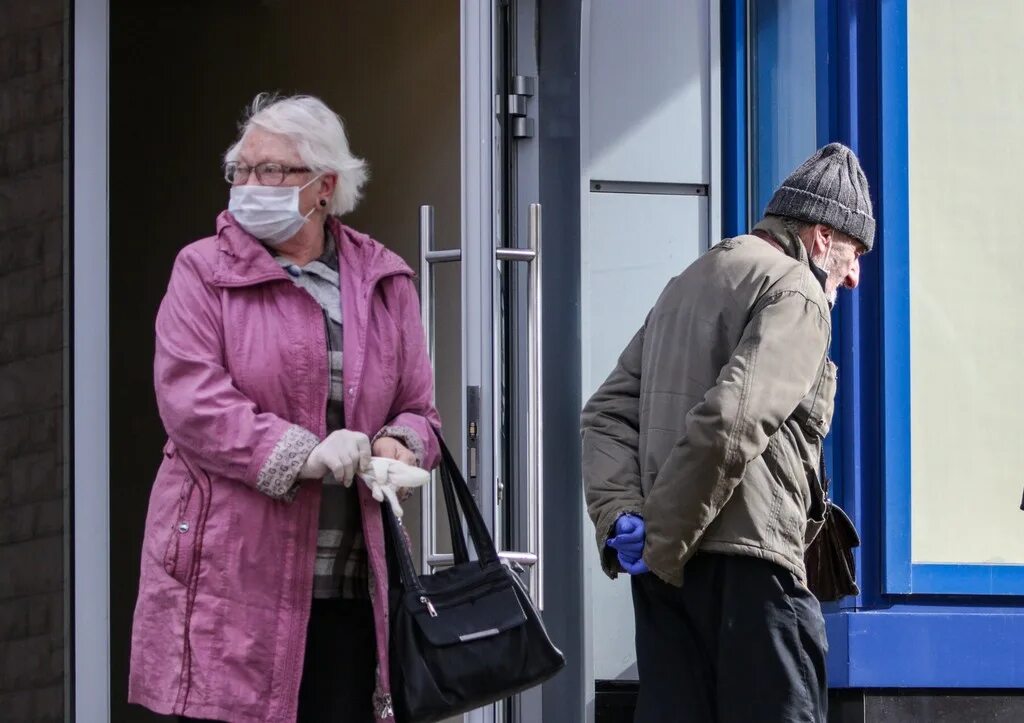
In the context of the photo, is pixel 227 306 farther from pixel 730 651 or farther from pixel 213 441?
pixel 730 651

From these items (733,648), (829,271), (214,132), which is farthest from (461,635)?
(214,132)

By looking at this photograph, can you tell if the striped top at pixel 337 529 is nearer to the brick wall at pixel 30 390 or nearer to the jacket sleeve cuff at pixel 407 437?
the jacket sleeve cuff at pixel 407 437

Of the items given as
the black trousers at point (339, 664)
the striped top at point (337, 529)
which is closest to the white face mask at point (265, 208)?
the striped top at point (337, 529)

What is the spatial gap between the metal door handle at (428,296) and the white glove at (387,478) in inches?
34.4

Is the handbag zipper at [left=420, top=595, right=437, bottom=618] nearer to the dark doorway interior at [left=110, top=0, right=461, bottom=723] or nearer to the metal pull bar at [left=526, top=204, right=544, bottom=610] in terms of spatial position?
the metal pull bar at [left=526, top=204, right=544, bottom=610]

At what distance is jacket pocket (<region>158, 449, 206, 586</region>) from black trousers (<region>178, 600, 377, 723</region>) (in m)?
0.27

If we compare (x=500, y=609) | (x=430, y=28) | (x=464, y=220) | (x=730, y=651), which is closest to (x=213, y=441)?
(x=500, y=609)

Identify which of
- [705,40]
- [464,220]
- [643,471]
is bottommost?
[643,471]

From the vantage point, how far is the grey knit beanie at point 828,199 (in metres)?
3.58

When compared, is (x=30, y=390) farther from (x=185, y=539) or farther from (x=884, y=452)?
(x=884, y=452)

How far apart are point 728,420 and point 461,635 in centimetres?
67

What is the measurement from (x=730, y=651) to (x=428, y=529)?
0.98 meters

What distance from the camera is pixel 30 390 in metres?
3.88

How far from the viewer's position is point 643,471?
351 cm
